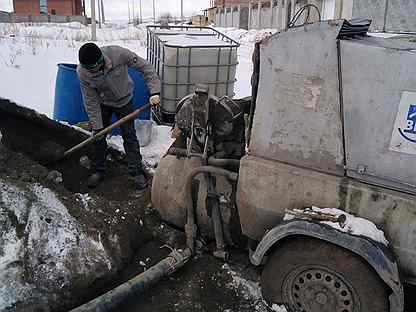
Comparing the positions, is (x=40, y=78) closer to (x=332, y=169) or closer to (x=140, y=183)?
(x=140, y=183)

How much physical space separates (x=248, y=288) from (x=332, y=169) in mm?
1082

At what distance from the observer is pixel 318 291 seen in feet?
7.96

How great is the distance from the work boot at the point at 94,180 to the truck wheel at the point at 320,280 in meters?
2.23

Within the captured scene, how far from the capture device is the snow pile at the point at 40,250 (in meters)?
2.56

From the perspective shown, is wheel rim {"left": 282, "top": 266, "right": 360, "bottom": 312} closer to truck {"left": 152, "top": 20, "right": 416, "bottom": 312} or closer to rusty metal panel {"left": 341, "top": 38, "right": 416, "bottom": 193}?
truck {"left": 152, "top": 20, "right": 416, "bottom": 312}

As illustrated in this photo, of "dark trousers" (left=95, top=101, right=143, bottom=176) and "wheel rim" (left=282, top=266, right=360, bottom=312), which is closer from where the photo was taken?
"wheel rim" (left=282, top=266, right=360, bottom=312)

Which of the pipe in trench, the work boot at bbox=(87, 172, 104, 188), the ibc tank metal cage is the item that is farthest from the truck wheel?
the ibc tank metal cage

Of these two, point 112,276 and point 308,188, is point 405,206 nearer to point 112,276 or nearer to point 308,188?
point 308,188

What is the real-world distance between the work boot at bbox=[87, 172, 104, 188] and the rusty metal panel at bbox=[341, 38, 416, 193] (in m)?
2.72

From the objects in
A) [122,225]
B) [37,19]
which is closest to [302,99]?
[122,225]

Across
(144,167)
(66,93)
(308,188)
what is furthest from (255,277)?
(66,93)

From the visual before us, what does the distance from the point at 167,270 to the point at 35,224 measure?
0.97m

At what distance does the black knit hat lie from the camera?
145 inches

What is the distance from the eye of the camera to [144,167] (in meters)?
4.65
